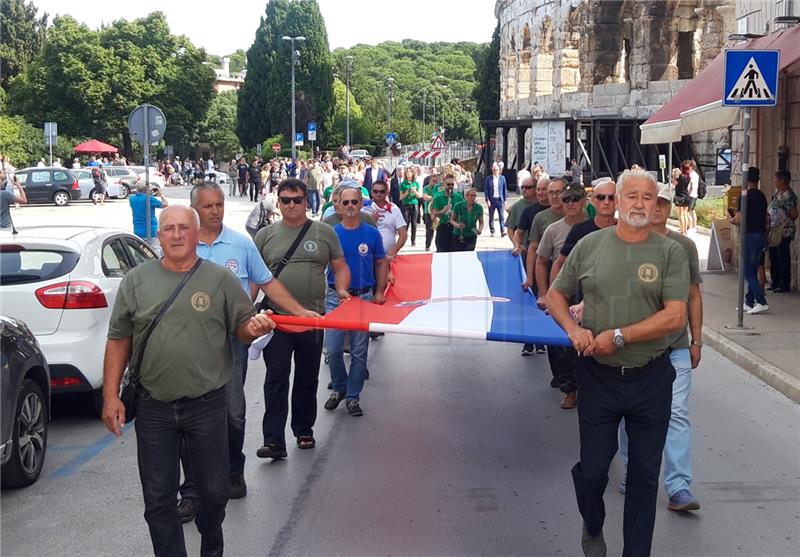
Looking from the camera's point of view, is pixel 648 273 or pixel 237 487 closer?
pixel 648 273

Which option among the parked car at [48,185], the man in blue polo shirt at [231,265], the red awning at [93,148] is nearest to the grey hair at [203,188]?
the man in blue polo shirt at [231,265]

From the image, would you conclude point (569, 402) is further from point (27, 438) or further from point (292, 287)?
point (27, 438)

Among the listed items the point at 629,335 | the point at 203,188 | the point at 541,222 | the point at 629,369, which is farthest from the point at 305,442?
the point at 629,335

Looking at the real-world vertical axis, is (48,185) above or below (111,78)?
below

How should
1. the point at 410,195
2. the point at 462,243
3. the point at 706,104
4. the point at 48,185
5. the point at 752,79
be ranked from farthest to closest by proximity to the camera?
the point at 48,185 < the point at 410,195 < the point at 706,104 < the point at 462,243 < the point at 752,79

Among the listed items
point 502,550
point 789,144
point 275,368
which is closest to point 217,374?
point 502,550

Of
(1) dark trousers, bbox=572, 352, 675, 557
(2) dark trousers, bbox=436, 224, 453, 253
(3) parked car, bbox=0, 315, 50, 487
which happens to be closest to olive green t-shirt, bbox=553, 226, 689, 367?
(1) dark trousers, bbox=572, 352, 675, 557

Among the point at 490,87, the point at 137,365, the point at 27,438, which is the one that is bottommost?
the point at 27,438

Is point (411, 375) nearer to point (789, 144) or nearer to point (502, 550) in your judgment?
point (502, 550)

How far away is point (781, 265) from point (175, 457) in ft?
42.3

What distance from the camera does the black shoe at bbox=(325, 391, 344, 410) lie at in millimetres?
9320

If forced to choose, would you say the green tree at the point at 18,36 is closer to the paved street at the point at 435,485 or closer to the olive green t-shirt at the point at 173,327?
the paved street at the point at 435,485

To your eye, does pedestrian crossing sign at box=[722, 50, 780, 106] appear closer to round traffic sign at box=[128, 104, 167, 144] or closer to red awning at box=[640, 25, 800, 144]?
red awning at box=[640, 25, 800, 144]

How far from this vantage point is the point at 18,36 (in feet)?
309
